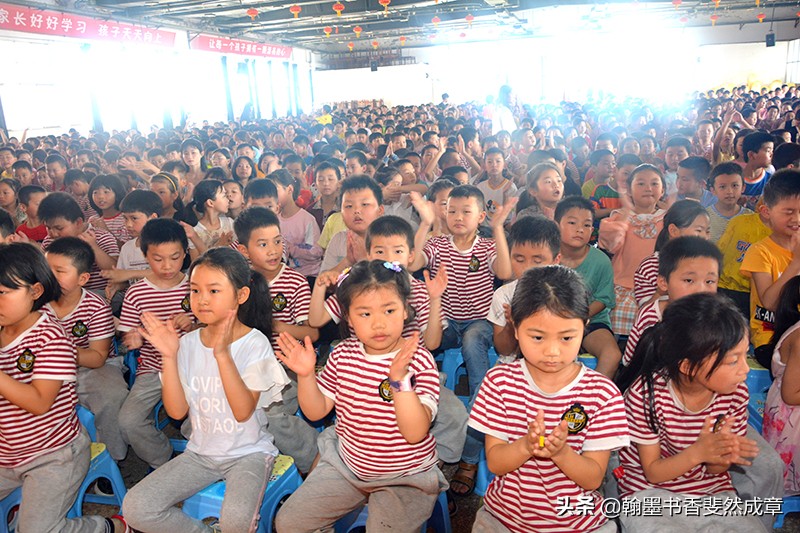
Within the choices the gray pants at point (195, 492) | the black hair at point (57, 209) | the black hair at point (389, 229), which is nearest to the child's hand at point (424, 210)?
the black hair at point (389, 229)

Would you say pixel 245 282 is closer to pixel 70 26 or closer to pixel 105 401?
pixel 105 401

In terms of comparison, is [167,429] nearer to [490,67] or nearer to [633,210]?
[633,210]

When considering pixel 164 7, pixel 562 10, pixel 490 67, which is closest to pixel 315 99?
pixel 490 67

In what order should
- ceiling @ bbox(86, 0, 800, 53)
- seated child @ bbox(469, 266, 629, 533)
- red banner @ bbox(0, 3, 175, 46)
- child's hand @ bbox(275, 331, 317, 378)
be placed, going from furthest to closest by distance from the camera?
1. ceiling @ bbox(86, 0, 800, 53)
2. red banner @ bbox(0, 3, 175, 46)
3. child's hand @ bbox(275, 331, 317, 378)
4. seated child @ bbox(469, 266, 629, 533)

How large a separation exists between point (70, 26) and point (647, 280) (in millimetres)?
12142

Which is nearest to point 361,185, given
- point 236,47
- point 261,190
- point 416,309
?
point 261,190

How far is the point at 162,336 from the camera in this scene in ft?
6.51

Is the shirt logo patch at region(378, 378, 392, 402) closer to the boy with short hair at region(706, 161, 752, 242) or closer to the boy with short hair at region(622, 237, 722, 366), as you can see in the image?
the boy with short hair at region(622, 237, 722, 366)

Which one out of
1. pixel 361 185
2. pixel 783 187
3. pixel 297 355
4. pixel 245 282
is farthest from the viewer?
pixel 361 185

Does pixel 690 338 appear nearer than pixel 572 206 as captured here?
Yes

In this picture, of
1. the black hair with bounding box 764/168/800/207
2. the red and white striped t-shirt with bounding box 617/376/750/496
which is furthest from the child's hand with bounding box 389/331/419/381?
the black hair with bounding box 764/168/800/207

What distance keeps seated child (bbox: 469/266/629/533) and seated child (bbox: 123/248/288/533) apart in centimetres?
82

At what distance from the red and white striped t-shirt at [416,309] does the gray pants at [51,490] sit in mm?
1105

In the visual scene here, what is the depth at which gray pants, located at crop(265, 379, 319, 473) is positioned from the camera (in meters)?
2.42
